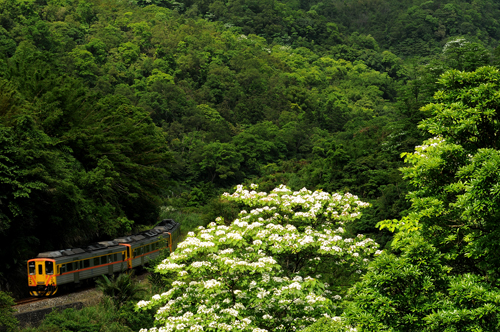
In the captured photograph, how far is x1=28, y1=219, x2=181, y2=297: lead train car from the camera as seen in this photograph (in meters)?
A: 17.4

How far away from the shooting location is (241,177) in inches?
2101

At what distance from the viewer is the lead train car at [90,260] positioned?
57.0 feet

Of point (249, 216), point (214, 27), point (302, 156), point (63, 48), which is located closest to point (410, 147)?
point (249, 216)

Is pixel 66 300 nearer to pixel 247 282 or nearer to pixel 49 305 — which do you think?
pixel 49 305

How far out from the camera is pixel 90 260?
1922 cm

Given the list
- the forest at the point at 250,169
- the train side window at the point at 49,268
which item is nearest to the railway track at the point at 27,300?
the forest at the point at 250,169

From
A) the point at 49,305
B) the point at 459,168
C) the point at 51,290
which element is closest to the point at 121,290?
the point at 51,290

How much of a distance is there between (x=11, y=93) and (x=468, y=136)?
1854 cm

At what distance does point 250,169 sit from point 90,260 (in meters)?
36.8

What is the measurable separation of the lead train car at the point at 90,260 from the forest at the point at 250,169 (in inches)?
A: 50.0

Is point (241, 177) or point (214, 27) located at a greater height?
point (214, 27)

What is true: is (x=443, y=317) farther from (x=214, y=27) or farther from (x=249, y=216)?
(x=214, y=27)

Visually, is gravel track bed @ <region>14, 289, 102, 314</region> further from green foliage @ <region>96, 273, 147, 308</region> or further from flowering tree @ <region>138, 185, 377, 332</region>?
flowering tree @ <region>138, 185, 377, 332</region>

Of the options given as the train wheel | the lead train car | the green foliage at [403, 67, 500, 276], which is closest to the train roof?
the lead train car
